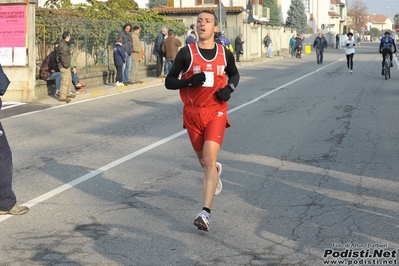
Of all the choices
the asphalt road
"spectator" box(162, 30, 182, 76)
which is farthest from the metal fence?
the asphalt road

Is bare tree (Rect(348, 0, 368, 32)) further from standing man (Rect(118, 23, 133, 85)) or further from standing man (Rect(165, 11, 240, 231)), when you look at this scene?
standing man (Rect(165, 11, 240, 231))

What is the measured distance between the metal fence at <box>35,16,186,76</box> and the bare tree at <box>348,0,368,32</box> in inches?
5921

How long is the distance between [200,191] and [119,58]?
15.6 m

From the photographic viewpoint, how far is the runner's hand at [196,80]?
6465 mm

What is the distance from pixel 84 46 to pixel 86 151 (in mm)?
13174

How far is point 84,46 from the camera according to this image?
23.8 m

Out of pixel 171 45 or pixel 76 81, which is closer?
pixel 76 81

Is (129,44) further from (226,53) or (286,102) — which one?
(226,53)

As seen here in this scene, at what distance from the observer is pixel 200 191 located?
321 inches

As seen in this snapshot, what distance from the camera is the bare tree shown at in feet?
572

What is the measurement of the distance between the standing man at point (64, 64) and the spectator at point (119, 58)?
12.6 feet

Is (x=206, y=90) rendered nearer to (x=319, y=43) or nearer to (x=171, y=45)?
(x=171, y=45)

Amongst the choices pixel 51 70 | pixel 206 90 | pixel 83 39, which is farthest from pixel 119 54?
pixel 206 90

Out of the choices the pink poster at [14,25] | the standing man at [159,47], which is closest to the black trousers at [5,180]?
the pink poster at [14,25]
